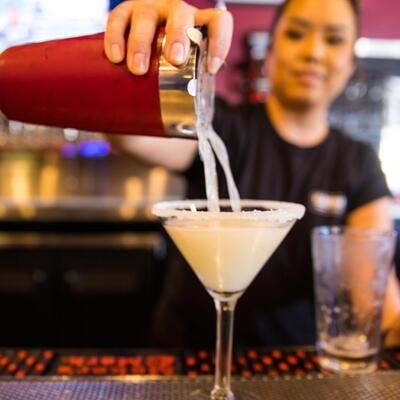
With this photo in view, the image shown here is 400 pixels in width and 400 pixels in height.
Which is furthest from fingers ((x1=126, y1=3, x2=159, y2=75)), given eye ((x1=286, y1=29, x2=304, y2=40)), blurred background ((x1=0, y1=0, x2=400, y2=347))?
blurred background ((x1=0, y1=0, x2=400, y2=347))

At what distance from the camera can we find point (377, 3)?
362 centimetres

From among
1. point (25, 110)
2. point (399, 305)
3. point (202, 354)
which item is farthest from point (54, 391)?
point (399, 305)

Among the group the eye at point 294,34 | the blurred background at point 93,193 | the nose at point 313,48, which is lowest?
the blurred background at point 93,193

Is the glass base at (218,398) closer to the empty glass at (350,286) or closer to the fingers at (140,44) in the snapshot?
the empty glass at (350,286)

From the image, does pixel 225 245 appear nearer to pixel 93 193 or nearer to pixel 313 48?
pixel 313 48

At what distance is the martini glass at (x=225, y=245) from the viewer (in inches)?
25.8

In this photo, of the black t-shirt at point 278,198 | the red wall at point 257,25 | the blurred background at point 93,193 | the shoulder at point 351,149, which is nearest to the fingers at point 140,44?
the black t-shirt at point 278,198

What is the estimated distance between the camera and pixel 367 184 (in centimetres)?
Answer: 146

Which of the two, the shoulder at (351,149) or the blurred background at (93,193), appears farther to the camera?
the blurred background at (93,193)

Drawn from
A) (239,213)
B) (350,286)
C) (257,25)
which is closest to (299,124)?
(350,286)

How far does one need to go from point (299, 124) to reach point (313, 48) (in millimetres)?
229

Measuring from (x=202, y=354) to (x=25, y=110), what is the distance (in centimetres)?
49

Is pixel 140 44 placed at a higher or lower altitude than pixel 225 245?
higher

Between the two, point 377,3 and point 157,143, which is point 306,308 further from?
point 377,3
